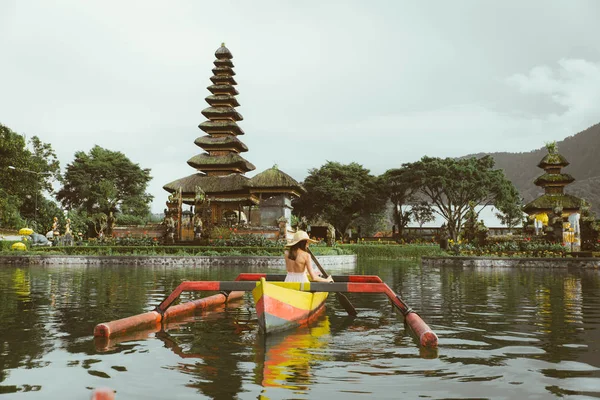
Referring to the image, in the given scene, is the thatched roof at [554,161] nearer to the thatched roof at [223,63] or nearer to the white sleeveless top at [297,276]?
the thatched roof at [223,63]

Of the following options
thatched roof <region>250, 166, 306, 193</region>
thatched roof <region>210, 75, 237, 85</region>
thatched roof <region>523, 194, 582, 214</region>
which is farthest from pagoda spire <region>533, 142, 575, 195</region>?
thatched roof <region>210, 75, 237, 85</region>

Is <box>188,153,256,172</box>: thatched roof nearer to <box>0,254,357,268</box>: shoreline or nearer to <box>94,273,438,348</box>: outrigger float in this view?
<box>0,254,357,268</box>: shoreline

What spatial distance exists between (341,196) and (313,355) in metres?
53.4

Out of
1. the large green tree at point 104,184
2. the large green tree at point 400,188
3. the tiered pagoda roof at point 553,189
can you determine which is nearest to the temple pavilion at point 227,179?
the large green tree at point 400,188

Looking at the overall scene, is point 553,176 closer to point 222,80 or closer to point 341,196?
point 341,196

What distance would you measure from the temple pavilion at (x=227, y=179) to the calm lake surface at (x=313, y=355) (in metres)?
31.2

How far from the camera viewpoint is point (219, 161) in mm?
50844

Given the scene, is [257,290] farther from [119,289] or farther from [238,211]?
[238,211]

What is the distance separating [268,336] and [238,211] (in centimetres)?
4215

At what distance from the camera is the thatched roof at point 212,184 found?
1895 inches

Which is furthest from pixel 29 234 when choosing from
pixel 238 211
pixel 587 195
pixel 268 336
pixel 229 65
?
pixel 587 195

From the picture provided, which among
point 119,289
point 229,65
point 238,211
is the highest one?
point 229,65

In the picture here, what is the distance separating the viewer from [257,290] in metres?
8.07

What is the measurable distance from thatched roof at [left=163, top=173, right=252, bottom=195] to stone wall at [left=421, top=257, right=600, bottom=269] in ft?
71.2
